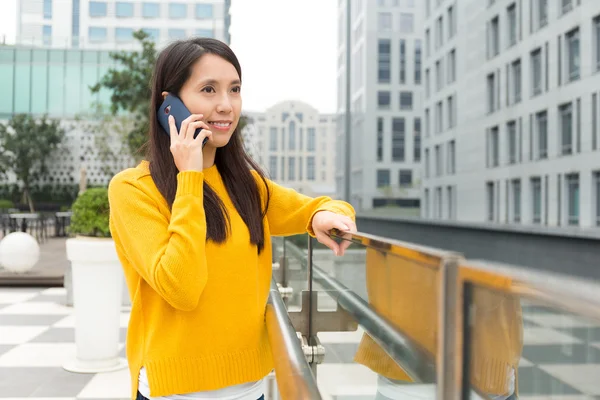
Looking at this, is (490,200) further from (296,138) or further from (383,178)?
(296,138)

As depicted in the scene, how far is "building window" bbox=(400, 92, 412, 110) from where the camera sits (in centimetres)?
4531

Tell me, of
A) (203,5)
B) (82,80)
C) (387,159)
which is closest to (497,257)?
(387,159)

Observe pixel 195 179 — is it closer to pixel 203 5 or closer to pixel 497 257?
pixel 497 257

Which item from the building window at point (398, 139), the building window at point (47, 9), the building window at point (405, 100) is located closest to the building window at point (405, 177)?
the building window at point (398, 139)

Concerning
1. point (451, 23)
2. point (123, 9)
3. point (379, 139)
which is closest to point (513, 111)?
point (451, 23)

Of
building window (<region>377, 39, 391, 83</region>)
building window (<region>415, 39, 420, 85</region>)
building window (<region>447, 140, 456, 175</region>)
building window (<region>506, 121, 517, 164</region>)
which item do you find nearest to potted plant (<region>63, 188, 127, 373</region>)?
building window (<region>506, 121, 517, 164</region>)

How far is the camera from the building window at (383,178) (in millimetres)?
45156

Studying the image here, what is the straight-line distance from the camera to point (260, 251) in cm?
150

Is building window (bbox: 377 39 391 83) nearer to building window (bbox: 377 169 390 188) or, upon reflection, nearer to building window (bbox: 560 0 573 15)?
building window (bbox: 377 169 390 188)

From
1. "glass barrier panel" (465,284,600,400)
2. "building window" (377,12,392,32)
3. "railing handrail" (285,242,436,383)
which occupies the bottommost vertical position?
"railing handrail" (285,242,436,383)

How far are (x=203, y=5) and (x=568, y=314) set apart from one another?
55519 mm

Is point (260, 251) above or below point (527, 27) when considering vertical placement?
below

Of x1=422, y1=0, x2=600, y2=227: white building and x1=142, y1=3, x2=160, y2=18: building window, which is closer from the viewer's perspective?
x1=422, y1=0, x2=600, y2=227: white building

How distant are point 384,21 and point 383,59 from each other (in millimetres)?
2435
